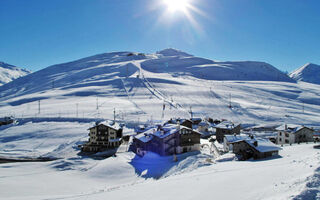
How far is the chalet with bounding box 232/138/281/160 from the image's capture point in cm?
3250

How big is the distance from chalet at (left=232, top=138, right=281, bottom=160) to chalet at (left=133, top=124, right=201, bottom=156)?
7683 millimetres

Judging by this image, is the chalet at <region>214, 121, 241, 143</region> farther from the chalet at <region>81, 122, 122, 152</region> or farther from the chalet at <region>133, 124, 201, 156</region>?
the chalet at <region>81, 122, 122, 152</region>

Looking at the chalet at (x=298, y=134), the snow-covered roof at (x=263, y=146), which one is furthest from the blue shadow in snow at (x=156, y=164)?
the chalet at (x=298, y=134)

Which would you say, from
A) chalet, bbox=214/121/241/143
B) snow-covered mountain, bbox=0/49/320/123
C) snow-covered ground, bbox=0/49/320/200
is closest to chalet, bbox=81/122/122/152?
snow-covered ground, bbox=0/49/320/200

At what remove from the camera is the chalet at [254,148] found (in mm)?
32500

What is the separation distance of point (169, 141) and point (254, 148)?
44.2 feet

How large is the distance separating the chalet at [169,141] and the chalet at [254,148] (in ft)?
25.2

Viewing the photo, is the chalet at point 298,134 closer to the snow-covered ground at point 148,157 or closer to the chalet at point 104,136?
the snow-covered ground at point 148,157

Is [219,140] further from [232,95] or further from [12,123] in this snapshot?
[232,95]

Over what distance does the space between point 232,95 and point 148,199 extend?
11887 cm

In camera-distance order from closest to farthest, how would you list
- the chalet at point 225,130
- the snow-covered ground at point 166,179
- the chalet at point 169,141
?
the snow-covered ground at point 166,179, the chalet at point 169,141, the chalet at point 225,130

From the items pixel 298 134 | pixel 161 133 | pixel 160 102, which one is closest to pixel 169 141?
pixel 161 133

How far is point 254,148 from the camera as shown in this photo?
33.4m

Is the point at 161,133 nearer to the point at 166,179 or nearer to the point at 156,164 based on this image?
the point at 156,164
